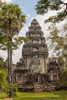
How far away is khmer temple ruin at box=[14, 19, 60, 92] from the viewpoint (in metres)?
28.7

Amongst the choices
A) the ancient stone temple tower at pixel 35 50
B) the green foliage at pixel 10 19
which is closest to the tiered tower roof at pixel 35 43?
the ancient stone temple tower at pixel 35 50

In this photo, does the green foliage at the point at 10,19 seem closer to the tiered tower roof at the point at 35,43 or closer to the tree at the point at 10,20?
the tree at the point at 10,20

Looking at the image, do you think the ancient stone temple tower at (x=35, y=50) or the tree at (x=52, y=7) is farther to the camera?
the ancient stone temple tower at (x=35, y=50)

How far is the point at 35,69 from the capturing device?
1407 inches

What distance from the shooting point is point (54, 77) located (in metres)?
34.7

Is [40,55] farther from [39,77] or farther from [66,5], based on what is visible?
[66,5]

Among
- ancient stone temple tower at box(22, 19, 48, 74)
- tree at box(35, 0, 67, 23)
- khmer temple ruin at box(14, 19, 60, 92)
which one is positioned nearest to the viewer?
tree at box(35, 0, 67, 23)

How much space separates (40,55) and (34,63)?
10.6 meters

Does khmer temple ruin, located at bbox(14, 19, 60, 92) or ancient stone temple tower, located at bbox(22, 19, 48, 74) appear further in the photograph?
Result: ancient stone temple tower, located at bbox(22, 19, 48, 74)

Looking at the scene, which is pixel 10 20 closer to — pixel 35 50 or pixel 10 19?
pixel 10 19

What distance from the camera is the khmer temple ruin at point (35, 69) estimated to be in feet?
94.3

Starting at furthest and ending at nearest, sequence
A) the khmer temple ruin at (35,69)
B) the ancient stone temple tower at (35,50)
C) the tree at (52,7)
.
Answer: the ancient stone temple tower at (35,50)
the khmer temple ruin at (35,69)
the tree at (52,7)

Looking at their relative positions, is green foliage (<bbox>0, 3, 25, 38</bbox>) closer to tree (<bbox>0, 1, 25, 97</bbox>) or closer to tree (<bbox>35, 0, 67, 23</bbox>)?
tree (<bbox>0, 1, 25, 97</bbox>)

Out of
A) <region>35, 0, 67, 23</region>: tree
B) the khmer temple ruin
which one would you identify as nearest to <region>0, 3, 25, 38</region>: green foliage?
<region>35, 0, 67, 23</region>: tree
